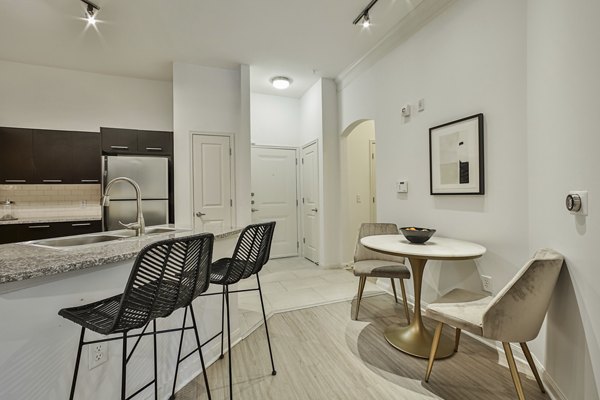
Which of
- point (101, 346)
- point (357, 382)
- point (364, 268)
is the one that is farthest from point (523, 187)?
point (101, 346)

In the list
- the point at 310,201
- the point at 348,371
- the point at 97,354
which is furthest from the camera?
the point at 310,201

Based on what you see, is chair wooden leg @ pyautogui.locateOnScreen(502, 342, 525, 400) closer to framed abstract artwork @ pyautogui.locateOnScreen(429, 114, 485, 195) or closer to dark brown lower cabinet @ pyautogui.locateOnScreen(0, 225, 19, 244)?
framed abstract artwork @ pyautogui.locateOnScreen(429, 114, 485, 195)

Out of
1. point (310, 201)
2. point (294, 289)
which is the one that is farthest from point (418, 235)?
point (310, 201)

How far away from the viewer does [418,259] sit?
211 cm

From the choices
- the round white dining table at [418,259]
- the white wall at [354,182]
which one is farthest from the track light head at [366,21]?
the round white dining table at [418,259]

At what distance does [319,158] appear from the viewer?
441 centimetres

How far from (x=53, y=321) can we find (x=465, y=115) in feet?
9.47

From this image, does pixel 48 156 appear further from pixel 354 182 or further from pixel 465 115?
pixel 465 115

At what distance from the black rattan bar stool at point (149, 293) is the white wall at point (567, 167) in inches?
68.7

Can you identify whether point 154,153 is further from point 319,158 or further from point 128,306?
point 128,306

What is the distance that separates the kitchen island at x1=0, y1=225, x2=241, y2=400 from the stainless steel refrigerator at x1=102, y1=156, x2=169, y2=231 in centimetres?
226

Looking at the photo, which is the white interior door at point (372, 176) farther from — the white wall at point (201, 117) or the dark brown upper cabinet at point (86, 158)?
the dark brown upper cabinet at point (86, 158)

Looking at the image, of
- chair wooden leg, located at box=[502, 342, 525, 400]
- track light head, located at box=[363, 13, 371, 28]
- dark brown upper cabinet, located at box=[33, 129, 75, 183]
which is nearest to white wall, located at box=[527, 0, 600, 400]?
chair wooden leg, located at box=[502, 342, 525, 400]

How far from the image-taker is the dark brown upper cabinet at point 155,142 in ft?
12.6
